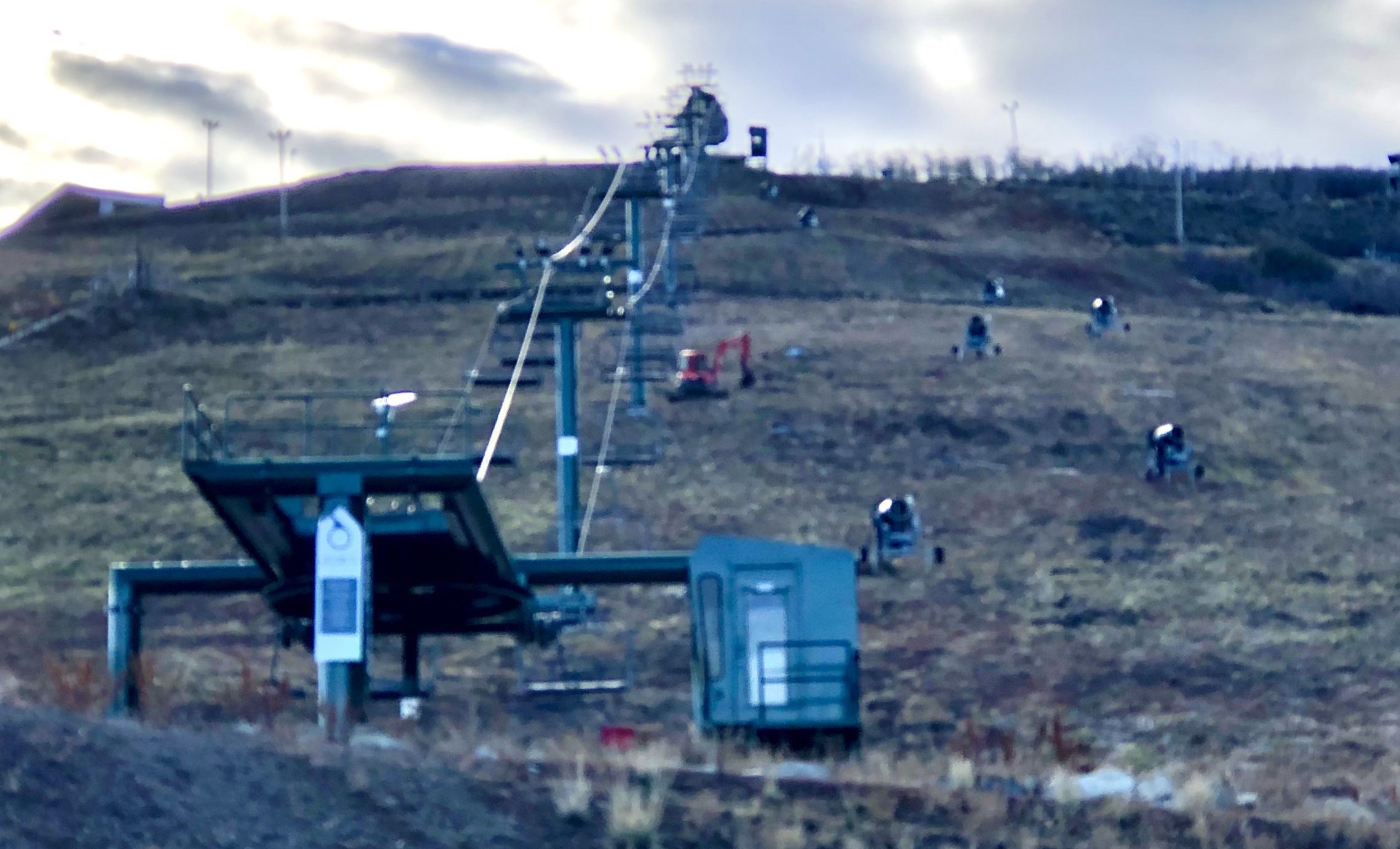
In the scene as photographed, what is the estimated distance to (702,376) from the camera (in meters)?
49.8

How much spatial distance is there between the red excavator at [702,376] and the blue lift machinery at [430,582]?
2232 centimetres

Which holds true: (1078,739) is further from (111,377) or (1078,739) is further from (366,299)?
(366,299)

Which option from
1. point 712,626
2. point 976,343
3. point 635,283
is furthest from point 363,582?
point 976,343

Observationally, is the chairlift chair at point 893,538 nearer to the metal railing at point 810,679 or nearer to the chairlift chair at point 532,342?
the chairlift chair at point 532,342

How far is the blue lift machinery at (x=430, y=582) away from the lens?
20828 millimetres

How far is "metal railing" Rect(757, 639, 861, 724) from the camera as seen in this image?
22.6 metres

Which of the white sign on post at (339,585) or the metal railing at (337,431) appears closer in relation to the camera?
the white sign on post at (339,585)

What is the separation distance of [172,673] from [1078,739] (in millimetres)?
13135

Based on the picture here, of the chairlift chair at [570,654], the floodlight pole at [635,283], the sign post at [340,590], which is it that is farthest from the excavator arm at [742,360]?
the sign post at [340,590]

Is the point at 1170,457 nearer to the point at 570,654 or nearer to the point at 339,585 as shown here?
the point at 570,654

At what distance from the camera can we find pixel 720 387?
51.0m

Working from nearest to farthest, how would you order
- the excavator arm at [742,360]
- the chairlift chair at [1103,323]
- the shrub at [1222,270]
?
the excavator arm at [742,360]
the chairlift chair at [1103,323]
the shrub at [1222,270]

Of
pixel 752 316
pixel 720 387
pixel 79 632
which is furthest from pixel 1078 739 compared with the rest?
pixel 752 316

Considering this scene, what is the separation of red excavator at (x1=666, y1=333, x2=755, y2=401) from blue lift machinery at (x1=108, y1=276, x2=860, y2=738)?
22320mm
